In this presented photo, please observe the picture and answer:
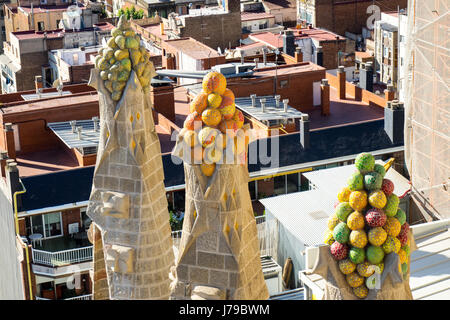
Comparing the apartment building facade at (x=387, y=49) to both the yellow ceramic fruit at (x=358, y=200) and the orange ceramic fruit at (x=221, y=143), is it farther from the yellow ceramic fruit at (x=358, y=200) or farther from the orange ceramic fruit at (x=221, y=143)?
the yellow ceramic fruit at (x=358, y=200)

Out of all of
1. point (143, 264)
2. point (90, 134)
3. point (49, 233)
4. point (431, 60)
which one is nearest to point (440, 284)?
point (143, 264)

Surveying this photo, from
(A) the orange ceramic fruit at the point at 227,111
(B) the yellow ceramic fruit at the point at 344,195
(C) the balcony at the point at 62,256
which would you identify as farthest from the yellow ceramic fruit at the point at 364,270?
(C) the balcony at the point at 62,256

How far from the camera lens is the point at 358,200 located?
1808 centimetres

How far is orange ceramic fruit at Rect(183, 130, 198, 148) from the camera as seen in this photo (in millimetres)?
19320

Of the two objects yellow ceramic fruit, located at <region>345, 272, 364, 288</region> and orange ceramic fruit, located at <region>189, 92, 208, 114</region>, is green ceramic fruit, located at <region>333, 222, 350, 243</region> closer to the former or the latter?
yellow ceramic fruit, located at <region>345, 272, 364, 288</region>

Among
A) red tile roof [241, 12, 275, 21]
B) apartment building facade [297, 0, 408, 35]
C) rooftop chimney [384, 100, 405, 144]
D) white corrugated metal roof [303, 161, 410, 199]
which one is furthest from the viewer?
apartment building facade [297, 0, 408, 35]

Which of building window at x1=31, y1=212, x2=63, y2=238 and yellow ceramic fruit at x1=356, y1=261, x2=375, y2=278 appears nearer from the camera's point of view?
yellow ceramic fruit at x1=356, y1=261, x2=375, y2=278

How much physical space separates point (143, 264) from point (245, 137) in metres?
4.84

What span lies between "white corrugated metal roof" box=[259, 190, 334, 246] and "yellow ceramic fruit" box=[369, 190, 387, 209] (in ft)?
71.4

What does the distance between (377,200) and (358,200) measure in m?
0.33

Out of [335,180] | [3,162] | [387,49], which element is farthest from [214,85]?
[387,49]

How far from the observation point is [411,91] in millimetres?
46719

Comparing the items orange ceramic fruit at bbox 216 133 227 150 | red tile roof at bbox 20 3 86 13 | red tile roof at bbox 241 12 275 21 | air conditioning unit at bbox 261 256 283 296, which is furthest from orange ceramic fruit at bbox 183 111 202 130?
red tile roof at bbox 20 3 86 13

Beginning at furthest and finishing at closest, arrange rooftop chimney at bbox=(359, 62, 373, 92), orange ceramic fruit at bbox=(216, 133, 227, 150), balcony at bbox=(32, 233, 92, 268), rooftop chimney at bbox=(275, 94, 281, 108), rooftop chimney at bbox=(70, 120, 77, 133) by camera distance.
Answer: rooftop chimney at bbox=(359, 62, 373, 92), rooftop chimney at bbox=(275, 94, 281, 108), rooftop chimney at bbox=(70, 120, 77, 133), balcony at bbox=(32, 233, 92, 268), orange ceramic fruit at bbox=(216, 133, 227, 150)
